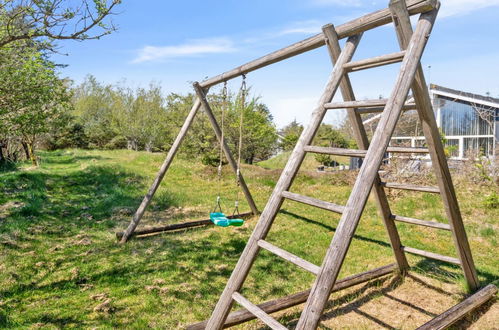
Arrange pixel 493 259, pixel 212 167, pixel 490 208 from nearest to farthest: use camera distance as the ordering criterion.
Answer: pixel 493 259 < pixel 490 208 < pixel 212 167

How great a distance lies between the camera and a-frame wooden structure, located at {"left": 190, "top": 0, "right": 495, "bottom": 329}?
214 centimetres

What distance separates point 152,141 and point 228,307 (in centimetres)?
2497

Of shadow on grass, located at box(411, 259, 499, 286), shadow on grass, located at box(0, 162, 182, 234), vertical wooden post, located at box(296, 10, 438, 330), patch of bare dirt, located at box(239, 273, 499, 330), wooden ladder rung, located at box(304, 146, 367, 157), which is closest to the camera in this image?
vertical wooden post, located at box(296, 10, 438, 330)

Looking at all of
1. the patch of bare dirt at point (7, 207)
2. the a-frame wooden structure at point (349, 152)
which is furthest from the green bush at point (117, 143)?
the a-frame wooden structure at point (349, 152)

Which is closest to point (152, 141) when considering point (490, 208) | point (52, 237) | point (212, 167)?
point (212, 167)

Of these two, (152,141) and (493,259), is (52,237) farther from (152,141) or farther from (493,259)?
(152,141)

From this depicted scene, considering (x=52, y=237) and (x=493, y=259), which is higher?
(x=493, y=259)

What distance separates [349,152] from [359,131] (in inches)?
54.2

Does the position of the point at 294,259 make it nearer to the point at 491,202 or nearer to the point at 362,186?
the point at 362,186

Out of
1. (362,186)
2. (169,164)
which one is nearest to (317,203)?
Result: (362,186)

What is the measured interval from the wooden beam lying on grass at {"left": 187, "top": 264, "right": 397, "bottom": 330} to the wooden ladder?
54 centimetres

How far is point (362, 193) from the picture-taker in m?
2.19

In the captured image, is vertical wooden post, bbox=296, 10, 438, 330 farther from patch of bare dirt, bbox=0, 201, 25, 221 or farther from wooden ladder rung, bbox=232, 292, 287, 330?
patch of bare dirt, bbox=0, 201, 25, 221

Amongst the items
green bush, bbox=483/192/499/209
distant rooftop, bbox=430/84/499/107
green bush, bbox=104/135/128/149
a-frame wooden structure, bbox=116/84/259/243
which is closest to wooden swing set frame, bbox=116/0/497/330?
a-frame wooden structure, bbox=116/84/259/243
